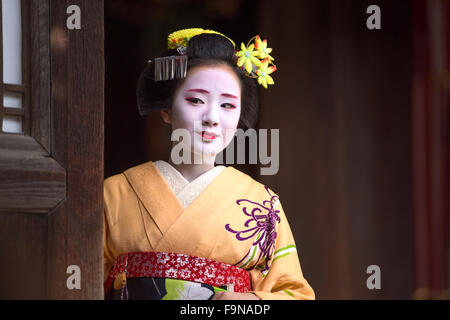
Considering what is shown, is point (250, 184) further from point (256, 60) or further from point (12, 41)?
point (12, 41)

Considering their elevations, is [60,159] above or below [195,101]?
below

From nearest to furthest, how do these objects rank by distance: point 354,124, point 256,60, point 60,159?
1. point 60,159
2. point 256,60
3. point 354,124

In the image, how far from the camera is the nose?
4.05 ft

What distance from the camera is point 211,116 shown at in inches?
48.6

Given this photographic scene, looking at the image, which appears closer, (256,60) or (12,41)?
(12,41)

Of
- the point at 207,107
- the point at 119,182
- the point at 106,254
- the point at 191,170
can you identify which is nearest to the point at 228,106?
the point at 207,107

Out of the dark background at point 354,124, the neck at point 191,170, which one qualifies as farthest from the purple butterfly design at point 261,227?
the dark background at point 354,124

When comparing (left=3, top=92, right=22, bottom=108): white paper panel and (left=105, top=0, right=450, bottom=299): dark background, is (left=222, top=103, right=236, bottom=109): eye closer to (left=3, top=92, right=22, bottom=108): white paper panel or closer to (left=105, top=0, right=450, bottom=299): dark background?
(left=3, top=92, right=22, bottom=108): white paper panel

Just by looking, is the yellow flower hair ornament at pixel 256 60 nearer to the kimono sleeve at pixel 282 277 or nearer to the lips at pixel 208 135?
the lips at pixel 208 135

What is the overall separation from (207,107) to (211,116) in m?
0.02

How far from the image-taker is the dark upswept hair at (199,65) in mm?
1259

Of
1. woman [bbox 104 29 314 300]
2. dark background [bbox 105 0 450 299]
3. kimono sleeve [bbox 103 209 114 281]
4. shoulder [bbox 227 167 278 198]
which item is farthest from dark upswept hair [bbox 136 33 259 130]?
dark background [bbox 105 0 450 299]

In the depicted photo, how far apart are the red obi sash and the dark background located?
100 cm

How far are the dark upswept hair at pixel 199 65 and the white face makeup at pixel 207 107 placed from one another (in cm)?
2
